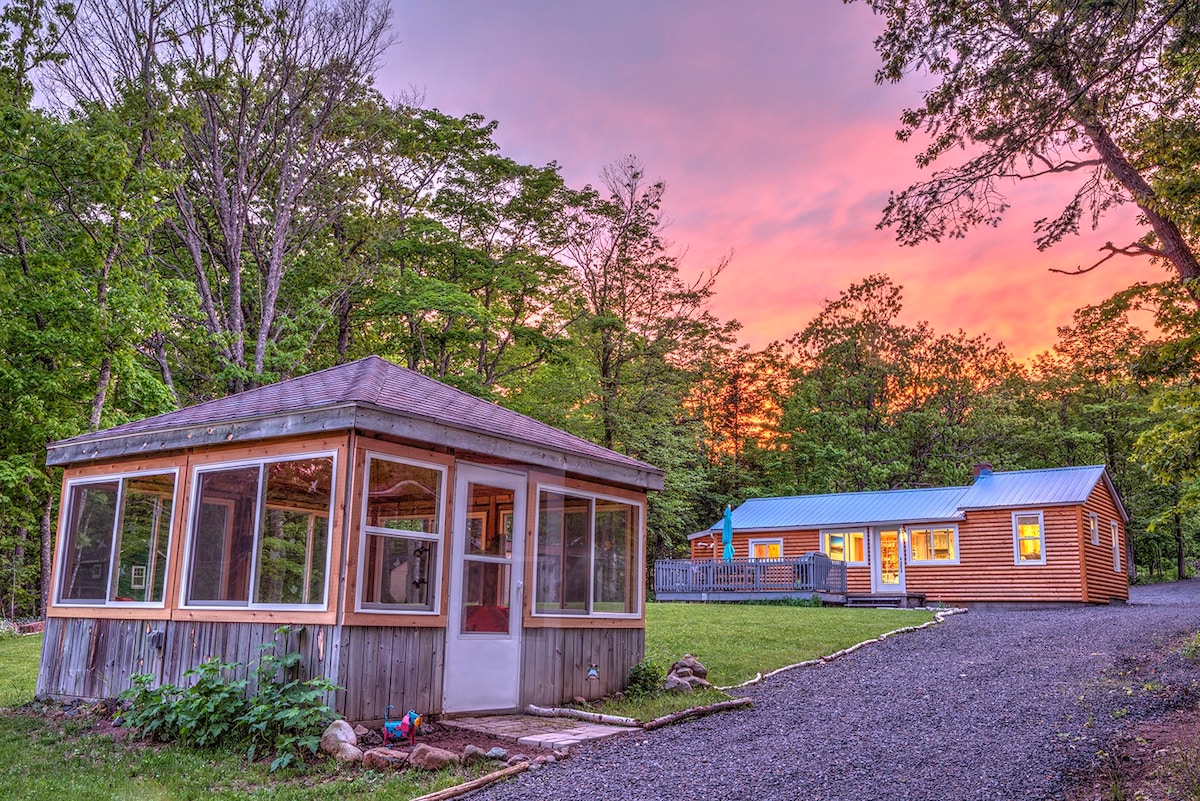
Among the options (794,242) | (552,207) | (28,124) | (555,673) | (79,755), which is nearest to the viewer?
(79,755)

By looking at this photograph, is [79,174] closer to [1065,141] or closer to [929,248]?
[929,248]

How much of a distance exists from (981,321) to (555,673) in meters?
32.7

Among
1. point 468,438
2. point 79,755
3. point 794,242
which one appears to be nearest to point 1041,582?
point 794,242

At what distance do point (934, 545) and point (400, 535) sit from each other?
1961 cm

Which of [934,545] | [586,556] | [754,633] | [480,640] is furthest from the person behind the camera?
[934,545]

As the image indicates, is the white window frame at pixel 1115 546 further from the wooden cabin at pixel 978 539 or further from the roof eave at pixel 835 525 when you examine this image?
the roof eave at pixel 835 525

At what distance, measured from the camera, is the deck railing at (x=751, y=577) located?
22.8 m

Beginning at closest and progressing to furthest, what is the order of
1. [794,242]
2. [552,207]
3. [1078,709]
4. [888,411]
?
[1078,709]
[794,242]
[552,207]
[888,411]

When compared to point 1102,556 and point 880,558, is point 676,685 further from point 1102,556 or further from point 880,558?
point 1102,556

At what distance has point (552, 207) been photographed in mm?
23672

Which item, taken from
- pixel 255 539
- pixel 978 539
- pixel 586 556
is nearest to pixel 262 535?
pixel 255 539

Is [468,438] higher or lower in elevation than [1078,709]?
higher

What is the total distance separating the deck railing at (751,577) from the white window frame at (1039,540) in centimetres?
429

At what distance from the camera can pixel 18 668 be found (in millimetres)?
11469
